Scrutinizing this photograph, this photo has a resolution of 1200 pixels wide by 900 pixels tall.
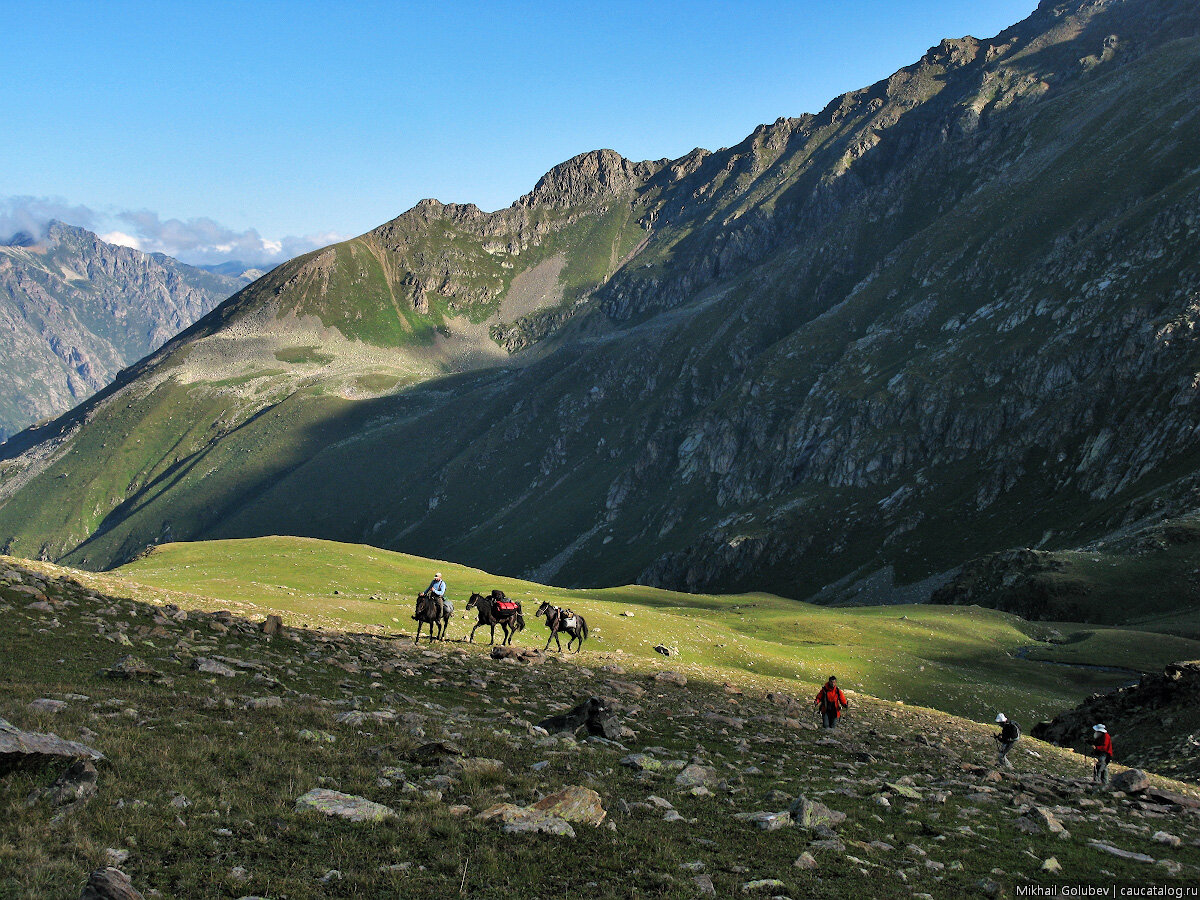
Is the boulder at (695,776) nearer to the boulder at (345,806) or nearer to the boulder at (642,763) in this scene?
the boulder at (642,763)

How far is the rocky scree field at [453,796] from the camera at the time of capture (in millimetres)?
10508

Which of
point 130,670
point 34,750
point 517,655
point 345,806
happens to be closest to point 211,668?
point 130,670

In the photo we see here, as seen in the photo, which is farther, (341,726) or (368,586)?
(368,586)

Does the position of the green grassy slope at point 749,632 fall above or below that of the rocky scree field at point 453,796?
below

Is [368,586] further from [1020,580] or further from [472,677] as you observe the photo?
[1020,580]

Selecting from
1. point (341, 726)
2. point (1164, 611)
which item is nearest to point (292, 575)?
point (341, 726)

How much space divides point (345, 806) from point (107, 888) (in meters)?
4.03

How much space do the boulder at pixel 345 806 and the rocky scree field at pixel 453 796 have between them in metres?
0.04

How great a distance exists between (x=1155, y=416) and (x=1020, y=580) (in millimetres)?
62036

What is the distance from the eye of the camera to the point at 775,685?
41.1 meters

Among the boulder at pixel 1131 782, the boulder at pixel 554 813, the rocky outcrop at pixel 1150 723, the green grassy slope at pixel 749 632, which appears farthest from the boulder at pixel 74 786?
the rocky outcrop at pixel 1150 723

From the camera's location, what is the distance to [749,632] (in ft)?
210

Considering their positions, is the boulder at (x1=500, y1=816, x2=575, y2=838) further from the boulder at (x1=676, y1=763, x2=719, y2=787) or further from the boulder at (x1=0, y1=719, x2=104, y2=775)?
the boulder at (x1=0, y1=719, x2=104, y2=775)

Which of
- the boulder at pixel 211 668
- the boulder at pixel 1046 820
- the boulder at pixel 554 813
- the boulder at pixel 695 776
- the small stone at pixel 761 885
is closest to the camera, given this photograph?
the small stone at pixel 761 885
